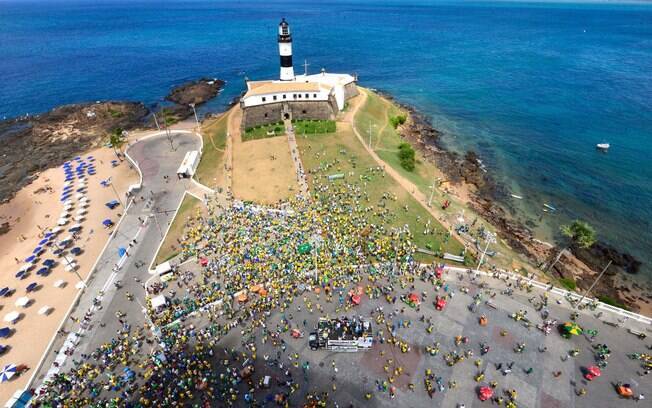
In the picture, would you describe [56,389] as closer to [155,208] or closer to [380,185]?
[155,208]

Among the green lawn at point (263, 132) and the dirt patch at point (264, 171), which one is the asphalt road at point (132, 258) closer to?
the dirt patch at point (264, 171)

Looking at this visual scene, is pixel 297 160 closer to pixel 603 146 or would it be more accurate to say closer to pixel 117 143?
pixel 117 143

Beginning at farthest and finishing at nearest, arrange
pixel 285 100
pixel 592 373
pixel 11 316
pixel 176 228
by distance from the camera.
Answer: pixel 285 100 → pixel 176 228 → pixel 11 316 → pixel 592 373

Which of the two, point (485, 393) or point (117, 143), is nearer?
point (485, 393)

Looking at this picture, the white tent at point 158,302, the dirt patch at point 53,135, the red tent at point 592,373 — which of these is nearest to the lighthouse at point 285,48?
the dirt patch at point 53,135

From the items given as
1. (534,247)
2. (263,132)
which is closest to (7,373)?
(263,132)
